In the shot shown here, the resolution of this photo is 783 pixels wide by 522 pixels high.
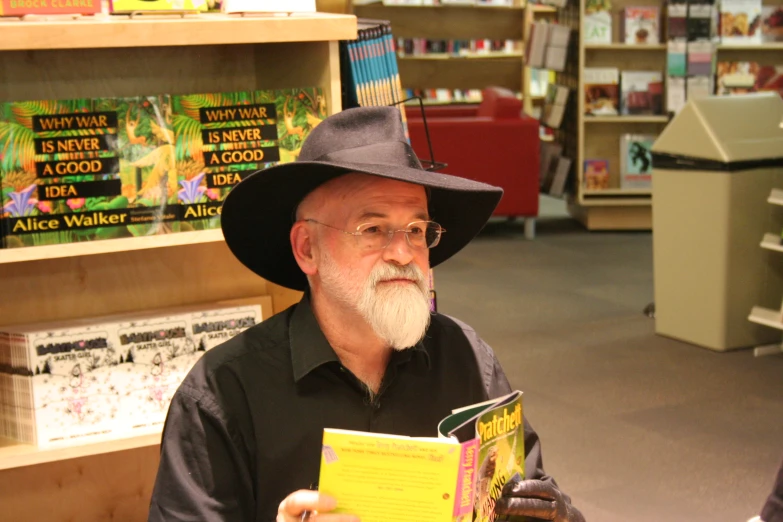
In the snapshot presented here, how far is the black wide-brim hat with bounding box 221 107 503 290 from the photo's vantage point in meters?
1.65

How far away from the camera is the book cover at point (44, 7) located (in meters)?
2.16

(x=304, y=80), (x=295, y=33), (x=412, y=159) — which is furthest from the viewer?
(x=304, y=80)

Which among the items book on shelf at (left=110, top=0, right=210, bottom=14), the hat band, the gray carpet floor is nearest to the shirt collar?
the hat band

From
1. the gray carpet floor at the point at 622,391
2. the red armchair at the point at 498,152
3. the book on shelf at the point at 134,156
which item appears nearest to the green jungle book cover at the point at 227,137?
the book on shelf at the point at 134,156

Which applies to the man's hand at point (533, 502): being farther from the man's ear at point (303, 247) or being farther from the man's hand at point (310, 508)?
the man's ear at point (303, 247)

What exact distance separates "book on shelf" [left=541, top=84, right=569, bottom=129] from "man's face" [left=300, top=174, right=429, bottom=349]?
7.09m

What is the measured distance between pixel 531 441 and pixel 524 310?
4.18 metres

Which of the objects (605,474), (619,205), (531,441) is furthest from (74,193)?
(619,205)

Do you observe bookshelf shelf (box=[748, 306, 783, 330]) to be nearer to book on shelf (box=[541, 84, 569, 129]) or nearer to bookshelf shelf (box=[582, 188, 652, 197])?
bookshelf shelf (box=[582, 188, 652, 197])

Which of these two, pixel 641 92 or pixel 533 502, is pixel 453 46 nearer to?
pixel 641 92

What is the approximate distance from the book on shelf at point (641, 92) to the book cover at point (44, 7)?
6.73m

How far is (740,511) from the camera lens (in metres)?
3.34

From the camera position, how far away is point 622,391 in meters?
4.56

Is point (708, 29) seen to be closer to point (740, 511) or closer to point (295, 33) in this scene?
point (740, 511)
